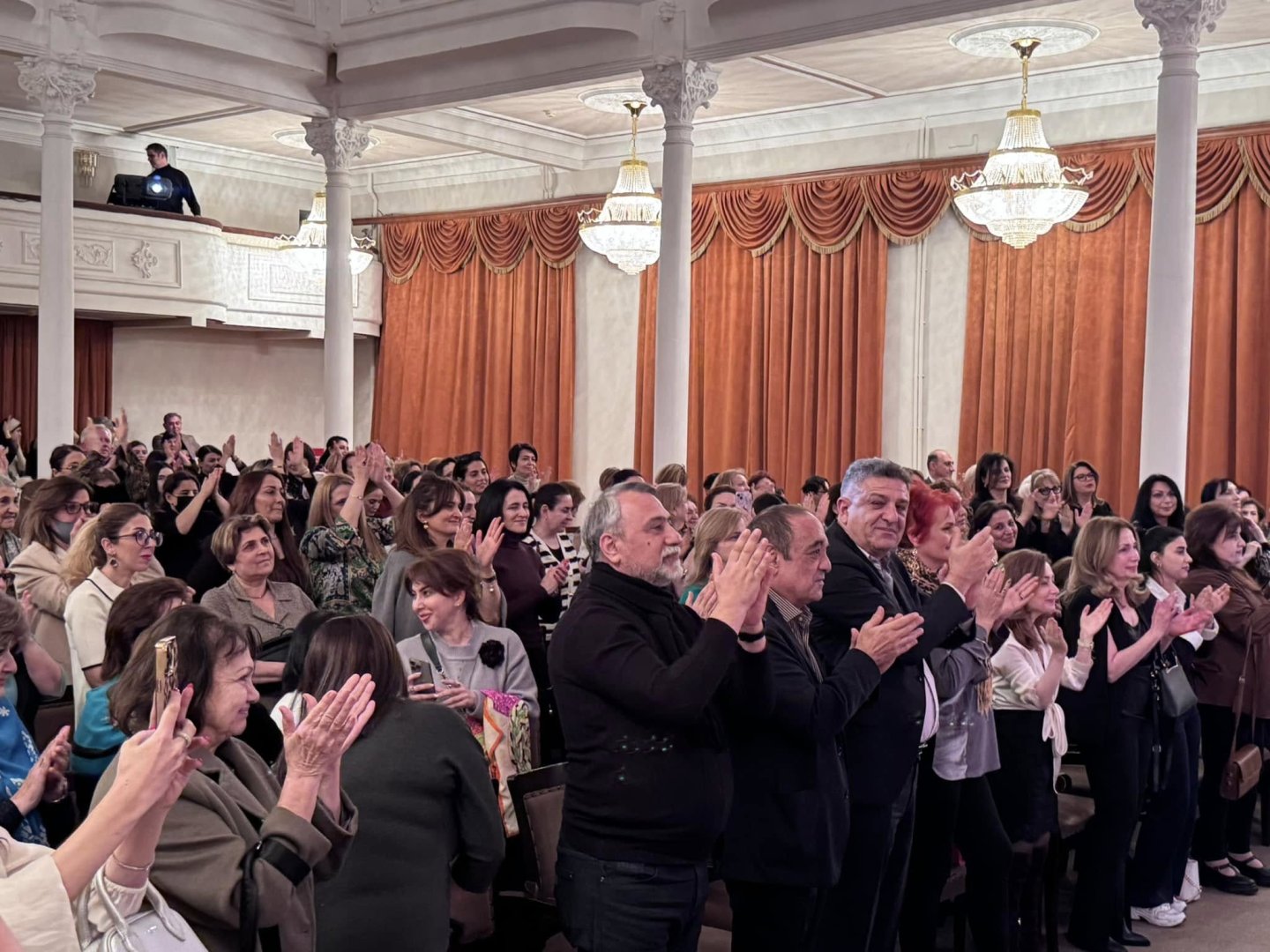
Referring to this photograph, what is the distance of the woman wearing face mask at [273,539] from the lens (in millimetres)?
5594

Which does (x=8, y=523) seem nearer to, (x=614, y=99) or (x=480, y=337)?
(x=614, y=99)

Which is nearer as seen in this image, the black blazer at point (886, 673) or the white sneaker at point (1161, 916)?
the black blazer at point (886, 673)

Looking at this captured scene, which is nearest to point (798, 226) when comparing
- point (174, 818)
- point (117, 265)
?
point (117, 265)

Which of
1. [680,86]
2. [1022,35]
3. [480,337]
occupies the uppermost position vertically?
[1022,35]

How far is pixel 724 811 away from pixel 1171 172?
249 inches

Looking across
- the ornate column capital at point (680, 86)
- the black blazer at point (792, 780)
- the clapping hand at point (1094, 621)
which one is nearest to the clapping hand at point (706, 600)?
the black blazer at point (792, 780)

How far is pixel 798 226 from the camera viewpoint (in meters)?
13.4

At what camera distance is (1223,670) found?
19.0 ft

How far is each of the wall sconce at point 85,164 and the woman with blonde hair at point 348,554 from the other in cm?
1047

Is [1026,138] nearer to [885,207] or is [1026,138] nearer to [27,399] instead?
[885,207]

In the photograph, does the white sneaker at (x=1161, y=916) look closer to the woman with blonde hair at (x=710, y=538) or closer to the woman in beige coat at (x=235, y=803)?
the woman with blonde hair at (x=710, y=538)

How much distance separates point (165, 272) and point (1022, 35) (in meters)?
8.82

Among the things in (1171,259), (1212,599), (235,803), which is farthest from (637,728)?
(1171,259)

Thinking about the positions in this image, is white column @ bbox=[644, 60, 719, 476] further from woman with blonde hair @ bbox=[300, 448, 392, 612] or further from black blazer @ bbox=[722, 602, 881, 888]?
black blazer @ bbox=[722, 602, 881, 888]
